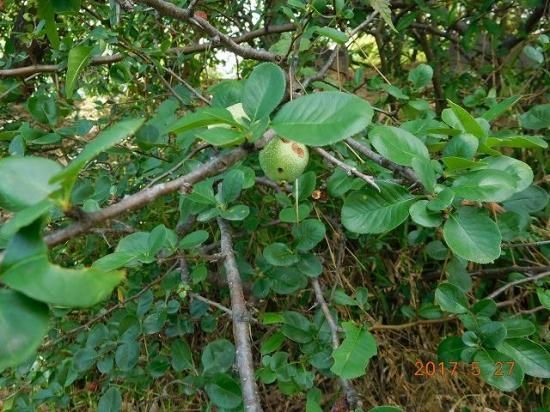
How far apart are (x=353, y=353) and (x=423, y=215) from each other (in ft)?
0.88

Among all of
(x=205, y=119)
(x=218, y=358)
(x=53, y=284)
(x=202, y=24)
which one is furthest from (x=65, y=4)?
(x=218, y=358)

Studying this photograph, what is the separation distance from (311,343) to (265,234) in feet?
1.50

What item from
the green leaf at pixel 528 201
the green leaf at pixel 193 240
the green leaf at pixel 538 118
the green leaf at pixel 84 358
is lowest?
the green leaf at pixel 84 358

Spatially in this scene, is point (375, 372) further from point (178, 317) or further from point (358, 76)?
point (358, 76)

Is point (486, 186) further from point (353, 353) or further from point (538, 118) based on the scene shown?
point (538, 118)

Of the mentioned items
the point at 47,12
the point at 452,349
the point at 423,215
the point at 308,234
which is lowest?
the point at 452,349

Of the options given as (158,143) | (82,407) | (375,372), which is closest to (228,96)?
(158,143)

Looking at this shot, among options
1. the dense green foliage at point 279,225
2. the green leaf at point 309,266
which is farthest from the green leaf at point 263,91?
the green leaf at point 309,266

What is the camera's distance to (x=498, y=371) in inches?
37.3

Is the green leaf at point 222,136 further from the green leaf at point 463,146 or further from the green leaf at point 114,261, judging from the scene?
the green leaf at point 463,146

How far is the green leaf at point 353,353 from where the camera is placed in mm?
835

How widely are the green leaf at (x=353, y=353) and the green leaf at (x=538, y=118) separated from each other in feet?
2.15

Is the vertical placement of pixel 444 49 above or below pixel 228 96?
below

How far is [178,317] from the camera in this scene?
1.24 m
